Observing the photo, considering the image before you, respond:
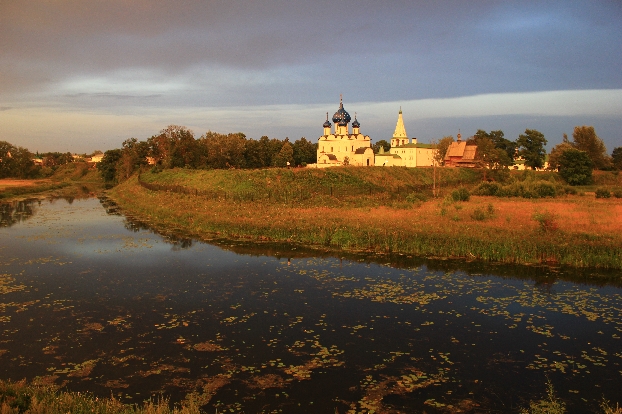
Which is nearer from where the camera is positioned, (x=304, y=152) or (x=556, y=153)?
(x=556, y=153)

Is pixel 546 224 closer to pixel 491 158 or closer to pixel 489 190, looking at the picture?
pixel 489 190

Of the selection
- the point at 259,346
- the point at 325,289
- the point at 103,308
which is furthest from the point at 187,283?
the point at 259,346

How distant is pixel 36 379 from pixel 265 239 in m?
18.4

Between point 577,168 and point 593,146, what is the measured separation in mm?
20881

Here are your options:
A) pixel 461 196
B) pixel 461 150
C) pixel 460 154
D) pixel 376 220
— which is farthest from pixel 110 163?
pixel 376 220

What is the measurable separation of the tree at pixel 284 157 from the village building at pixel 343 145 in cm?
515

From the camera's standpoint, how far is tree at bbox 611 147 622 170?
85031mm

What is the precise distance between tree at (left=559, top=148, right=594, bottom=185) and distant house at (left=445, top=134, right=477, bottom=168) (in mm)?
24737

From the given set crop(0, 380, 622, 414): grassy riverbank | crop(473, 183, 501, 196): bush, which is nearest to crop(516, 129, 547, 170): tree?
crop(473, 183, 501, 196): bush

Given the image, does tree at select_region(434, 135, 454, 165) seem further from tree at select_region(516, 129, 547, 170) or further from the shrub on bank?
the shrub on bank

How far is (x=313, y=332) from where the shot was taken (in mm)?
14148

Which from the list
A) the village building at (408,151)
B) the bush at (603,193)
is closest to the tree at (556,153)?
the village building at (408,151)

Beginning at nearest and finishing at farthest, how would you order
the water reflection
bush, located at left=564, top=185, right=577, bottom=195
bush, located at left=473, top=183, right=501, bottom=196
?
the water reflection, bush, located at left=473, top=183, right=501, bottom=196, bush, located at left=564, top=185, right=577, bottom=195

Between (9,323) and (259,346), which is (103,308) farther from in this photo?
(259,346)
